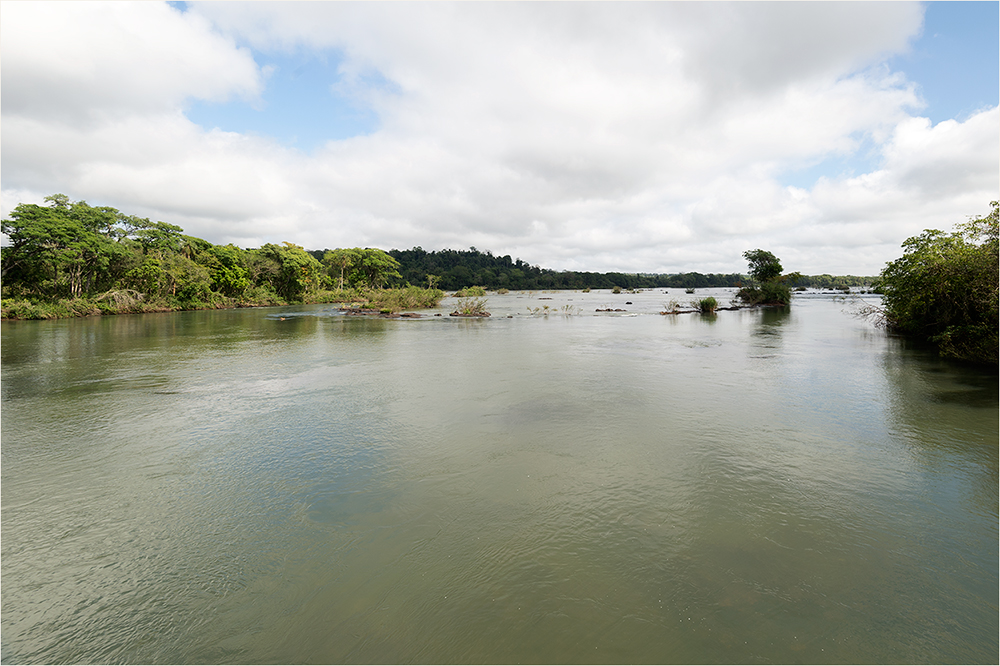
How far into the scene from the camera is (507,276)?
142 meters

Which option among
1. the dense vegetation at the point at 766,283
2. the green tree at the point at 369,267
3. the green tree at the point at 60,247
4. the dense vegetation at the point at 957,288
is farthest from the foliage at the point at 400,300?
the dense vegetation at the point at 766,283

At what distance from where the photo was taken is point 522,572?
3.88 metres

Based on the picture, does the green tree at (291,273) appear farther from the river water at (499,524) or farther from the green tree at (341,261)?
the river water at (499,524)

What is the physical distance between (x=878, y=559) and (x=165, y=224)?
55558mm

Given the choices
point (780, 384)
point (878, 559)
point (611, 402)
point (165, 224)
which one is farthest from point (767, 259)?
point (165, 224)

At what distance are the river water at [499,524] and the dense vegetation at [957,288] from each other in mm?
4822

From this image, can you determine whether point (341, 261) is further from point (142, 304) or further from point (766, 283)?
point (766, 283)

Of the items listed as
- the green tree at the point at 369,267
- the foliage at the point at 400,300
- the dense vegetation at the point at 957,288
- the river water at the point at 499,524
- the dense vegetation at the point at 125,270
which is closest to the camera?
the river water at the point at 499,524

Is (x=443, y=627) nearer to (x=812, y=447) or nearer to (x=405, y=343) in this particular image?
(x=812, y=447)

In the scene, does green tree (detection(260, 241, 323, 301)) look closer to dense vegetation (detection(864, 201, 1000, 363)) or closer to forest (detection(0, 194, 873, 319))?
forest (detection(0, 194, 873, 319))

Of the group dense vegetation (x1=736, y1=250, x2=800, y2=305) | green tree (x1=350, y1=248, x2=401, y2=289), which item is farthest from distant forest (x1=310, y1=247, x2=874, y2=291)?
dense vegetation (x1=736, y1=250, x2=800, y2=305)

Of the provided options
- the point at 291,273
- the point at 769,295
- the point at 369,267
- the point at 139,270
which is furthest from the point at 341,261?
the point at 769,295

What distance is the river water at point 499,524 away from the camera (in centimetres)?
320

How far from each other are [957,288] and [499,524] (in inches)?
725
